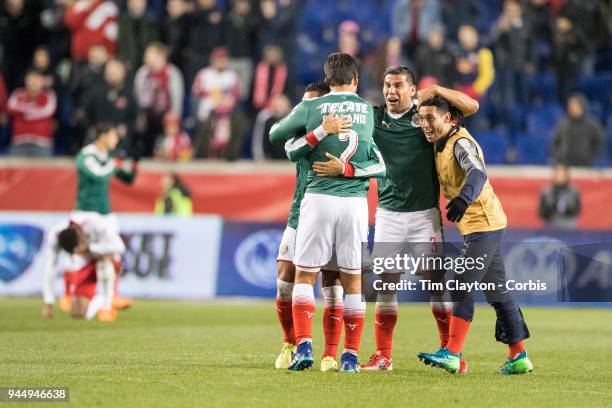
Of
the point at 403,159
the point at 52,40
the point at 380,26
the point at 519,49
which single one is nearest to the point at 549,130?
the point at 519,49

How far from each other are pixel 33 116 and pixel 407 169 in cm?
1391

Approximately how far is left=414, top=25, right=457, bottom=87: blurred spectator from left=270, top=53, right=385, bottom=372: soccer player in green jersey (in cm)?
1287

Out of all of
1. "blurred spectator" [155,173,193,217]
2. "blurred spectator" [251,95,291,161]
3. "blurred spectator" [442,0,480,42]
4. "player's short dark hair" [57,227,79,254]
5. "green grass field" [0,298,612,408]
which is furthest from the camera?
"blurred spectator" [442,0,480,42]

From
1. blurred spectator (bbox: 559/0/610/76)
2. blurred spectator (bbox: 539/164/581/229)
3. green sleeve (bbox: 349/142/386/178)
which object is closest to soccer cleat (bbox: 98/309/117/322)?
green sleeve (bbox: 349/142/386/178)

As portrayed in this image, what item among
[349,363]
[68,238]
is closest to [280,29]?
[68,238]

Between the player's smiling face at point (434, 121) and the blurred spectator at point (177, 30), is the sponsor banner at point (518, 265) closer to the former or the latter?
the player's smiling face at point (434, 121)

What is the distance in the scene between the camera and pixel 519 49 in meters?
23.7

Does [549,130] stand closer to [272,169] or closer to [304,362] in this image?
[272,169]

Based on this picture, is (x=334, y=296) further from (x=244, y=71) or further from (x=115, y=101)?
(x=244, y=71)

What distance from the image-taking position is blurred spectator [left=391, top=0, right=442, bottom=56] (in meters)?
23.8

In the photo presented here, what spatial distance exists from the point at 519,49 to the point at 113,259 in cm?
1017

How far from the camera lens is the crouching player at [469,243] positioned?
10125 millimetres

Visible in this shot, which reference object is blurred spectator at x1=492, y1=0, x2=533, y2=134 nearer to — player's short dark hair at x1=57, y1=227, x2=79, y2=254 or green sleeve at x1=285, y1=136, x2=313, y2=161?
player's short dark hair at x1=57, y1=227, x2=79, y2=254

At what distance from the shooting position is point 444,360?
399 inches
